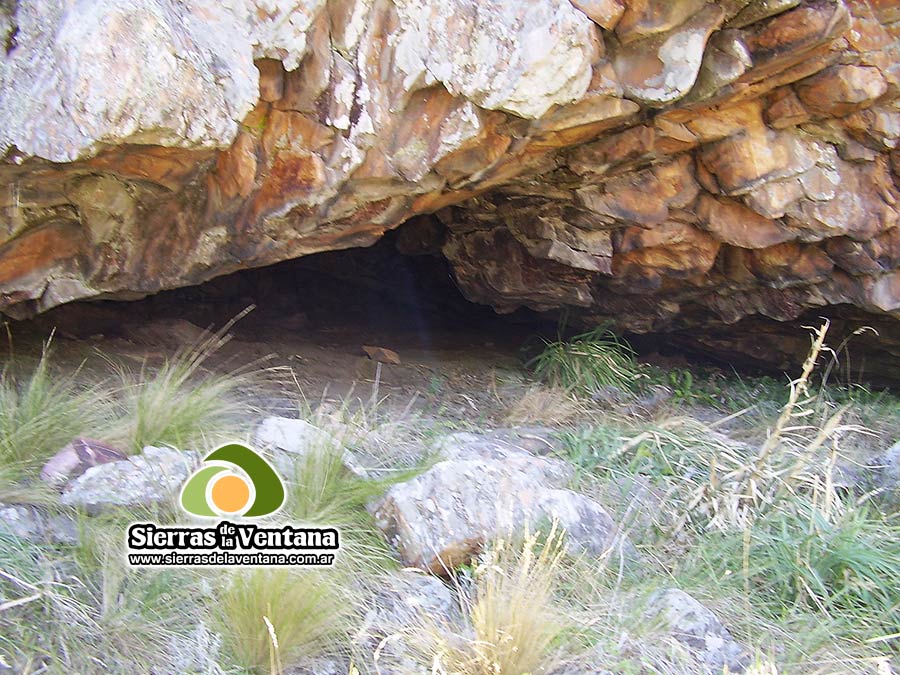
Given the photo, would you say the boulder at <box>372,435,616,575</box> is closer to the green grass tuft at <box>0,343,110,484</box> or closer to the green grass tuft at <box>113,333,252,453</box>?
the green grass tuft at <box>113,333,252,453</box>

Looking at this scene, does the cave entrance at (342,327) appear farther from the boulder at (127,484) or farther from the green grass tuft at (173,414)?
the boulder at (127,484)

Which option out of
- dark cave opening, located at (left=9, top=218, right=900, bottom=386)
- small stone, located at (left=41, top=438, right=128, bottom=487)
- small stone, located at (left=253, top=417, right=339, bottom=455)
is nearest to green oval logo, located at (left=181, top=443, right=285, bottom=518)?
small stone, located at (left=253, top=417, right=339, bottom=455)

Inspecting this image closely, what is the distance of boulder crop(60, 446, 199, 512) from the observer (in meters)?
2.32

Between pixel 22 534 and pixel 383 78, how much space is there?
204 cm

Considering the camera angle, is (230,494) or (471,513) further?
(471,513)

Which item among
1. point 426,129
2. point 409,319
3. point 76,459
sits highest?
point 426,129

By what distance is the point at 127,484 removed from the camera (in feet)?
7.84

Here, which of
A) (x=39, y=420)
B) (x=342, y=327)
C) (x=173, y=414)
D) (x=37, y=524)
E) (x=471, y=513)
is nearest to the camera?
(x=37, y=524)

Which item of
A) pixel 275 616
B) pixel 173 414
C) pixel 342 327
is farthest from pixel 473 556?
pixel 342 327

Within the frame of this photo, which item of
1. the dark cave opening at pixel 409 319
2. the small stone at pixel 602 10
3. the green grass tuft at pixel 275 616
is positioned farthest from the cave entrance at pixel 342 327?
the small stone at pixel 602 10

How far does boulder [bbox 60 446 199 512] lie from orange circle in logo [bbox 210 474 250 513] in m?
0.14

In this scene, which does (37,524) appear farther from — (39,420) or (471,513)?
(471,513)

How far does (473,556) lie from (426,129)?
68.9 inches

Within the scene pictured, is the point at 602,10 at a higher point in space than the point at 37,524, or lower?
higher
